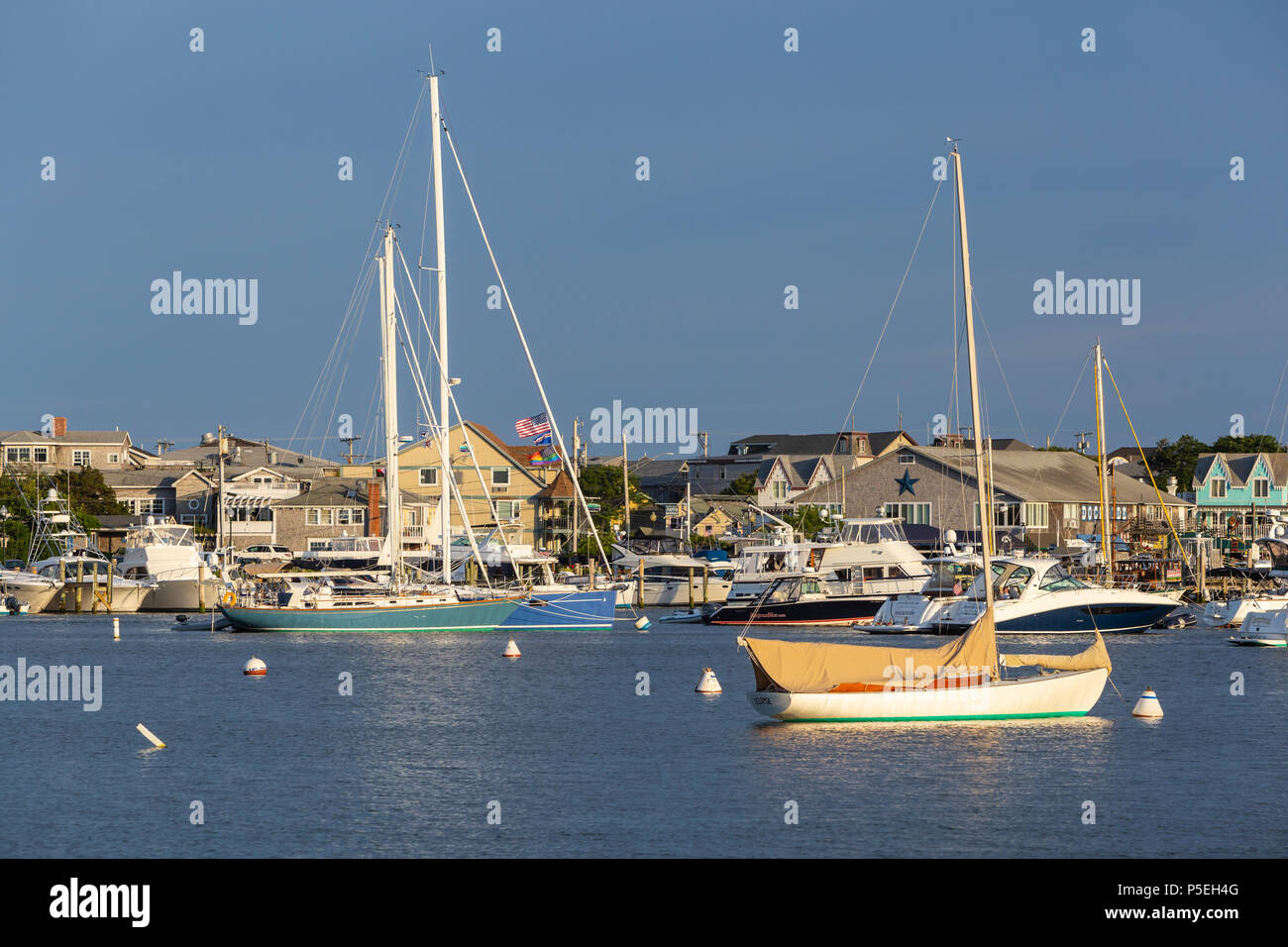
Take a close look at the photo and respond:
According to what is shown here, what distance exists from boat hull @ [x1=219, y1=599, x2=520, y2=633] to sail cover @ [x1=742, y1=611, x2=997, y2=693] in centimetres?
3320

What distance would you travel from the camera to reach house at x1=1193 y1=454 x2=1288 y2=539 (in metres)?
140

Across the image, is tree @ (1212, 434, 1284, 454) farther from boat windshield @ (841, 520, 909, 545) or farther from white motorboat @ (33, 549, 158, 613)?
white motorboat @ (33, 549, 158, 613)

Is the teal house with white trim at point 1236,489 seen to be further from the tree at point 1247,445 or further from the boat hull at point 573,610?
the boat hull at point 573,610

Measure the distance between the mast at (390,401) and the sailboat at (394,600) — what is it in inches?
1.8

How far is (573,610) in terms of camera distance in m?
76.4

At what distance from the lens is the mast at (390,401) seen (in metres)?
68.8

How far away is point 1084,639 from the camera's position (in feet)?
224

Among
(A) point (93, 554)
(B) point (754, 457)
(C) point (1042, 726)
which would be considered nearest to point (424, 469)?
(A) point (93, 554)

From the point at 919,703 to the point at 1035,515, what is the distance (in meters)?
82.5

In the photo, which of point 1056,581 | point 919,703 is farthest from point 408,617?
point 919,703

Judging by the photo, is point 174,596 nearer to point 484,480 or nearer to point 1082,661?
point 484,480
